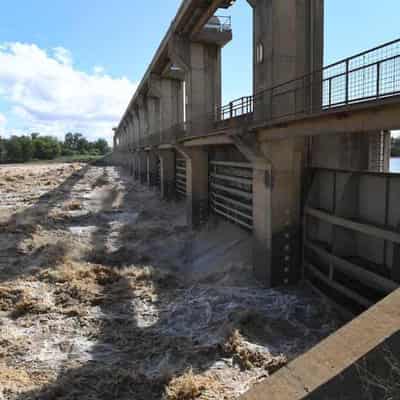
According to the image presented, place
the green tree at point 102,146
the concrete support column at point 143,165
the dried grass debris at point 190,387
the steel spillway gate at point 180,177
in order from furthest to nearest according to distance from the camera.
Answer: the green tree at point 102,146, the concrete support column at point 143,165, the steel spillway gate at point 180,177, the dried grass debris at point 190,387

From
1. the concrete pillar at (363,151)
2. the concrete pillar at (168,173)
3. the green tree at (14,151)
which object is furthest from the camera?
the green tree at (14,151)

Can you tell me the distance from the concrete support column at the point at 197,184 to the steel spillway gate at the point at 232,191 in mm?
399

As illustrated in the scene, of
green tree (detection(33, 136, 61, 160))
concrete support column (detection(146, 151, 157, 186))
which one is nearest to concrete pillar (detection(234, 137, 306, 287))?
concrete support column (detection(146, 151, 157, 186))

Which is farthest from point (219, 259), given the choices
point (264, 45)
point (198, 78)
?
point (198, 78)

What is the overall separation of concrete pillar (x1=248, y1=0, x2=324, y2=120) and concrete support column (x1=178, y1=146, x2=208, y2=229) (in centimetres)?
848

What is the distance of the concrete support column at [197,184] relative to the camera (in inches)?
780

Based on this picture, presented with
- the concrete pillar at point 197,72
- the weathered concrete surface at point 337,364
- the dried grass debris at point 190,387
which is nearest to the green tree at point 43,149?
the concrete pillar at point 197,72

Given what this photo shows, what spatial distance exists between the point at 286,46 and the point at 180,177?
17936 mm

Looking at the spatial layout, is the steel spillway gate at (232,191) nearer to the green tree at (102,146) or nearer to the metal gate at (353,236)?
the metal gate at (353,236)

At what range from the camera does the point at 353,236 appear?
9523 mm

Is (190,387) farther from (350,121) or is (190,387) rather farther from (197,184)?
(197,184)

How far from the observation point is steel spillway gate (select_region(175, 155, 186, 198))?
27.3 meters

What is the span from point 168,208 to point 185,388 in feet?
67.5

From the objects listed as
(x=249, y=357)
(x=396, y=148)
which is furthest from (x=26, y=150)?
(x=249, y=357)
